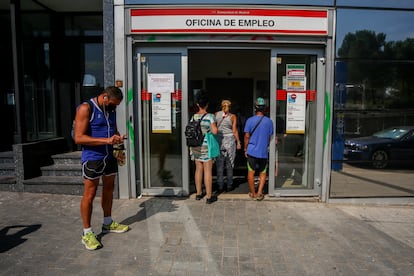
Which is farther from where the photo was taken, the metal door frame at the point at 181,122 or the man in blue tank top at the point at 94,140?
the metal door frame at the point at 181,122

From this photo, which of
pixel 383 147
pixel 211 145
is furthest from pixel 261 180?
pixel 383 147

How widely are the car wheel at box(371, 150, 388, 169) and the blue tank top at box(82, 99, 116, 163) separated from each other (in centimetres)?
420

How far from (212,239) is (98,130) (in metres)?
1.84

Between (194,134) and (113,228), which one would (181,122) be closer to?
(194,134)

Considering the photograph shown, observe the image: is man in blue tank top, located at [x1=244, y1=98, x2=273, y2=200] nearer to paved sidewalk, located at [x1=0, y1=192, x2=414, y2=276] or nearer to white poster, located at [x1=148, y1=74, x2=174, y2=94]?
paved sidewalk, located at [x1=0, y1=192, x2=414, y2=276]

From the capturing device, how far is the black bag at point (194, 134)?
4949 millimetres

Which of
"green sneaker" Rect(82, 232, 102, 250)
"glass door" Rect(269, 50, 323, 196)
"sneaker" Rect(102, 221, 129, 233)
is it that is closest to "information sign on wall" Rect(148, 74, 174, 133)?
"glass door" Rect(269, 50, 323, 196)

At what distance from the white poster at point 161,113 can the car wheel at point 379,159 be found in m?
3.40

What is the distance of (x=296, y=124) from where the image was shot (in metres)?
5.41

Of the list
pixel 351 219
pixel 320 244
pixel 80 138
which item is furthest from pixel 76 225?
pixel 351 219

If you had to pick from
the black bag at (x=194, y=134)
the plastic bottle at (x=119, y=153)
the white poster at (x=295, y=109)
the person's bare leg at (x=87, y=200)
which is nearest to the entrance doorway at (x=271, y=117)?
the white poster at (x=295, y=109)

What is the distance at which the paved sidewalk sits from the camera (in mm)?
3273

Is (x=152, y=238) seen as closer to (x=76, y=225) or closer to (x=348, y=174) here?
(x=76, y=225)

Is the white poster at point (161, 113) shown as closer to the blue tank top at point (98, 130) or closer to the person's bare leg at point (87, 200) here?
the blue tank top at point (98, 130)
